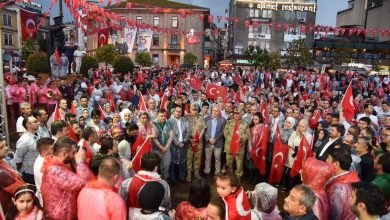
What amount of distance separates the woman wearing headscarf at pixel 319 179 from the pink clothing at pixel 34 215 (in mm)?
2755

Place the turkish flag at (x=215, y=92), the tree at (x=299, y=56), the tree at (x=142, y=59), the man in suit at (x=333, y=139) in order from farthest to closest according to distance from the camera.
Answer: the tree at (x=142, y=59) → the tree at (x=299, y=56) → the turkish flag at (x=215, y=92) → the man in suit at (x=333, y=139)

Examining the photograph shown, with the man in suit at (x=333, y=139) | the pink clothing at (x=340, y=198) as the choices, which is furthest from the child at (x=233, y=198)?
the man in suit at (x=333, y=139)

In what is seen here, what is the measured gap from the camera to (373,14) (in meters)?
60.4

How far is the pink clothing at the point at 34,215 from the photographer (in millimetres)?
3285

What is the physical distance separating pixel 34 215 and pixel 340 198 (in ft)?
10.2

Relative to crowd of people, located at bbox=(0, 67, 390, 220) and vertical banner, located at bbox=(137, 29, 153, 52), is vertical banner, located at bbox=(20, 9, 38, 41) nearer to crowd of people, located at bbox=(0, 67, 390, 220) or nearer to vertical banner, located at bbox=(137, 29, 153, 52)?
crowd of people, located at bbox=(0, 67, 390, 220)

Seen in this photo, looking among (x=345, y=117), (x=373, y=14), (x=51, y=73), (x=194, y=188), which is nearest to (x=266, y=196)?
(x=194, y=188)

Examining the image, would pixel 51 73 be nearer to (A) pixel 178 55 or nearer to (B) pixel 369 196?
(B) pixel 369 196

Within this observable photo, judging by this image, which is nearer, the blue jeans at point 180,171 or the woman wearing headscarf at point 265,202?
the woman wearing headscarf at point 265,202

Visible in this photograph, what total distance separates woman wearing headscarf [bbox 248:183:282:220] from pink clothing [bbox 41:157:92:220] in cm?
174

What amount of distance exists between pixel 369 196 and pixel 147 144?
329cm

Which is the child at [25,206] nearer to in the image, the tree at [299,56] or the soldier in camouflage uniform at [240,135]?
the soldier in camouflage uniform at [240,135]

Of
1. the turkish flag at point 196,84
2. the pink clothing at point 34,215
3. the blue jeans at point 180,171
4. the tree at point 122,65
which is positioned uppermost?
the tree at point 122,65

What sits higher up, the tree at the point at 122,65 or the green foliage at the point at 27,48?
the green foliage at the point at 27,48
